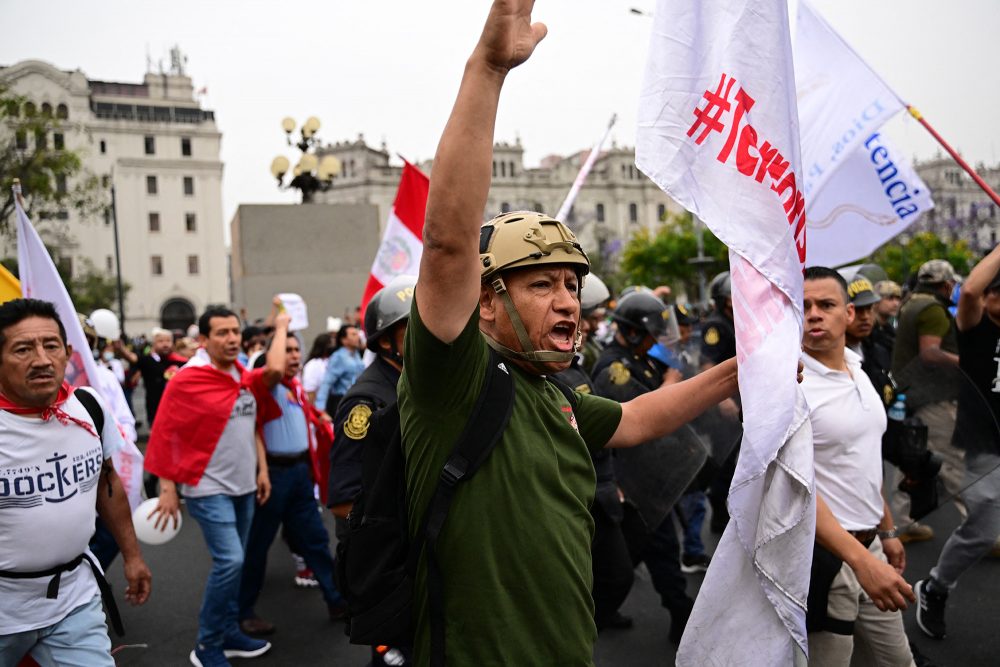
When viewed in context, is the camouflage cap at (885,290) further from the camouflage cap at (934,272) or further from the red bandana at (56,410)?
the red bandana at (56,410)

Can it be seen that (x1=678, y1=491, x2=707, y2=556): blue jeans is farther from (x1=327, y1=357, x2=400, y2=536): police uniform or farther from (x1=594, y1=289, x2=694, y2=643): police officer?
(x1=327, y1=357, x2=400, y2=536): police uniform

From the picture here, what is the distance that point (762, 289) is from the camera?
2395 millimetres

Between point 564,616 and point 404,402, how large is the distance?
2.18 ft

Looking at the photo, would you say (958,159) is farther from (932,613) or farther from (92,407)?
(92,407)

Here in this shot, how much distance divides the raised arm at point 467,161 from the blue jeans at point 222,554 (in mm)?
3703

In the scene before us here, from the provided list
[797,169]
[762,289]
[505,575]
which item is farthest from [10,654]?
[797,169]

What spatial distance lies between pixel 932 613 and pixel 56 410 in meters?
5.01

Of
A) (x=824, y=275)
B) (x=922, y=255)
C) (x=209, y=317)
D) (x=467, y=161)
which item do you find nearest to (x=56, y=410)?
(x=209, y=317)

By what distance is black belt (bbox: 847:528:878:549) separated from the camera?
3143 mm

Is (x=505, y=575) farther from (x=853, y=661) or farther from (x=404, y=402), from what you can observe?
(x=853, y=661)

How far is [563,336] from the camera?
2082 millimetres

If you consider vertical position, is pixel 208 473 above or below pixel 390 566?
below

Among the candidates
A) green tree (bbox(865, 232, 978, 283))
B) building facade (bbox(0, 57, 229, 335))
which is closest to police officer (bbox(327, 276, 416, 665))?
green tree (bbox(865, 232, 978, 283))

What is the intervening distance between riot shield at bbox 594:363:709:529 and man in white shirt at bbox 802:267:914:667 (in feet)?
2.80
